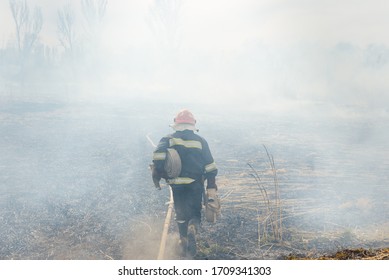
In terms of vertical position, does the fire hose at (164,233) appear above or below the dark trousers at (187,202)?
below

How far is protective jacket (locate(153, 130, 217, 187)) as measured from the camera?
17.4 feet

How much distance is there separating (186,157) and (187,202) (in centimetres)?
61

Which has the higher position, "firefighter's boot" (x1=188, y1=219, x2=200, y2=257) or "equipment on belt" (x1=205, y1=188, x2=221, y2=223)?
"equipment on belt" (x1=205, y1=188, x2=221, y2=223)

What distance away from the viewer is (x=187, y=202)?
5.42 m

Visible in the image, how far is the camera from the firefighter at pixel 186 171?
17.3ft

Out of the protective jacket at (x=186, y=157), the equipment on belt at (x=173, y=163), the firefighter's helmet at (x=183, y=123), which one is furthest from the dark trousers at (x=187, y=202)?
the firefighter's helmet at (x=183, y=123)

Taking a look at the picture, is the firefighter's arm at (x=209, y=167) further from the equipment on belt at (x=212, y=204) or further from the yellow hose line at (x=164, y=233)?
the yellow hose line at (x=164, y=233)

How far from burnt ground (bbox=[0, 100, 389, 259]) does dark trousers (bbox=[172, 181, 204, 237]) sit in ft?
1.51

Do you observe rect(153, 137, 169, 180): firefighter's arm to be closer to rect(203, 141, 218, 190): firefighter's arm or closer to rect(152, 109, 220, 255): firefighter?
rect(152, 109, 220, 255): firefighter

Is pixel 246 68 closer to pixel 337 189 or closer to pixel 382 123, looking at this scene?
pixel 382 123

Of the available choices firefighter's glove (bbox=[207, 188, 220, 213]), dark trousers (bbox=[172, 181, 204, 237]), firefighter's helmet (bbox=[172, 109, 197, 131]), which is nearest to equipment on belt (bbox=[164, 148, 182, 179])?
dark trousers (bbox=[172, 181, 204, 237])

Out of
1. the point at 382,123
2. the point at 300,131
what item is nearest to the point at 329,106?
the point at 382,123

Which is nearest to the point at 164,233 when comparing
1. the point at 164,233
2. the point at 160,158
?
the point at 164,233

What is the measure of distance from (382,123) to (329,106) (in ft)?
21.0
